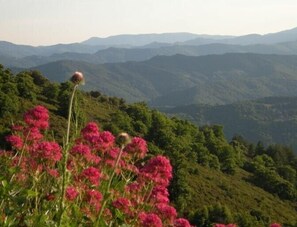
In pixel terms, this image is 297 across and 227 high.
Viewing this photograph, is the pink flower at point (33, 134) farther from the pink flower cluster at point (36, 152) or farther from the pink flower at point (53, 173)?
the pink flower at point (53, 173)

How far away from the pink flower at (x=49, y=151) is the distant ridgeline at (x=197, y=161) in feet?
146

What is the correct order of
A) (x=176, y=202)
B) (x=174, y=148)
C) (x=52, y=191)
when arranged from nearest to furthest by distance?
(x=52, y=191) → (x=176, y=202) → (x=174, y=148)

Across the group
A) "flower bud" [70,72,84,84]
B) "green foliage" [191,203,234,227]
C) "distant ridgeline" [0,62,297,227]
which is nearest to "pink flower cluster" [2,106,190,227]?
"flower bud" [70,72,84,84]

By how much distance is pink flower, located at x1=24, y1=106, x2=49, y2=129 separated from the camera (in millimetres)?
4977

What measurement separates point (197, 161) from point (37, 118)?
3150 inches

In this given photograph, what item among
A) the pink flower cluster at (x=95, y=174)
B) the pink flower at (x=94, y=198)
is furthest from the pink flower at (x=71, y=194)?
the pink flower at (x=94, y=198)

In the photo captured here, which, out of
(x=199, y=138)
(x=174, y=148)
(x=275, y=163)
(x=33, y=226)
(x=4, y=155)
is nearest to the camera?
(x=33, y=226)

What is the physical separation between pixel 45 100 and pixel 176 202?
34524mm

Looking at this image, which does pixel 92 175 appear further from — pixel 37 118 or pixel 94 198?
pixel 37 118

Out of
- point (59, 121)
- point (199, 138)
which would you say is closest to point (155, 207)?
point (59, 121)

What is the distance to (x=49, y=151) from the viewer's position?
483 cm

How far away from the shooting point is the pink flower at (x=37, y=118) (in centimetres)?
498

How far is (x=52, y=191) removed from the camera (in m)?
4.48

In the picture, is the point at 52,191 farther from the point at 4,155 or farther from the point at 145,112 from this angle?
the point at 145,112
